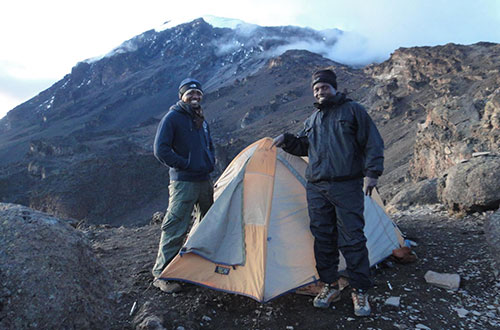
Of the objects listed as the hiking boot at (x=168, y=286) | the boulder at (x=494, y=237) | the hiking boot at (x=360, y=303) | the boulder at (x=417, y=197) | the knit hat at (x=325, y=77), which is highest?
the knit hat at (x=325, y=77)

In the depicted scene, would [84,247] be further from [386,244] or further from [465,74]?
[465,74]

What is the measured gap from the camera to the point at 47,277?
204 centimetres

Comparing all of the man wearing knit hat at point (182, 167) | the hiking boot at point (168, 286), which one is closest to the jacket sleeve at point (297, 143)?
the man wearing knit hat at point (182, 167)

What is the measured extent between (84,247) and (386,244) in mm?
3554

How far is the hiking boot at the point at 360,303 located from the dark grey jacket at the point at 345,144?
1080 mm

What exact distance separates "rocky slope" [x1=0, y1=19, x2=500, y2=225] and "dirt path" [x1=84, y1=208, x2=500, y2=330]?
9.20m

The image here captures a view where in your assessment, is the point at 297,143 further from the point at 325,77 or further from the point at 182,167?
the point at 182,167

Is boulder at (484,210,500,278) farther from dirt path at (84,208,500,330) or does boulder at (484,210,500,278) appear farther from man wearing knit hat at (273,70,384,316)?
man wearing knit hat at (273,70,384,316)

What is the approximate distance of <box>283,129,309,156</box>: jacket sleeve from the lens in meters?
3.81

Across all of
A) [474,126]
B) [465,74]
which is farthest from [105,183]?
[465,74]

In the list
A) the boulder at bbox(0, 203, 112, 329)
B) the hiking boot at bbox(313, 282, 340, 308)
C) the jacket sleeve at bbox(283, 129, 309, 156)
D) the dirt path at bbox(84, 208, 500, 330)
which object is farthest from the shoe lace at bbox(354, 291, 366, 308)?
the boulder at bbox(0, 203, 112, 329)

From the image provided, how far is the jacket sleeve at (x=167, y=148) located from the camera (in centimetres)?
376

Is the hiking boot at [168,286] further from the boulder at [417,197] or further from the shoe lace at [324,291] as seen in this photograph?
the boulder at [417,197]

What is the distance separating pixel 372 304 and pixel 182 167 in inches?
95.3
